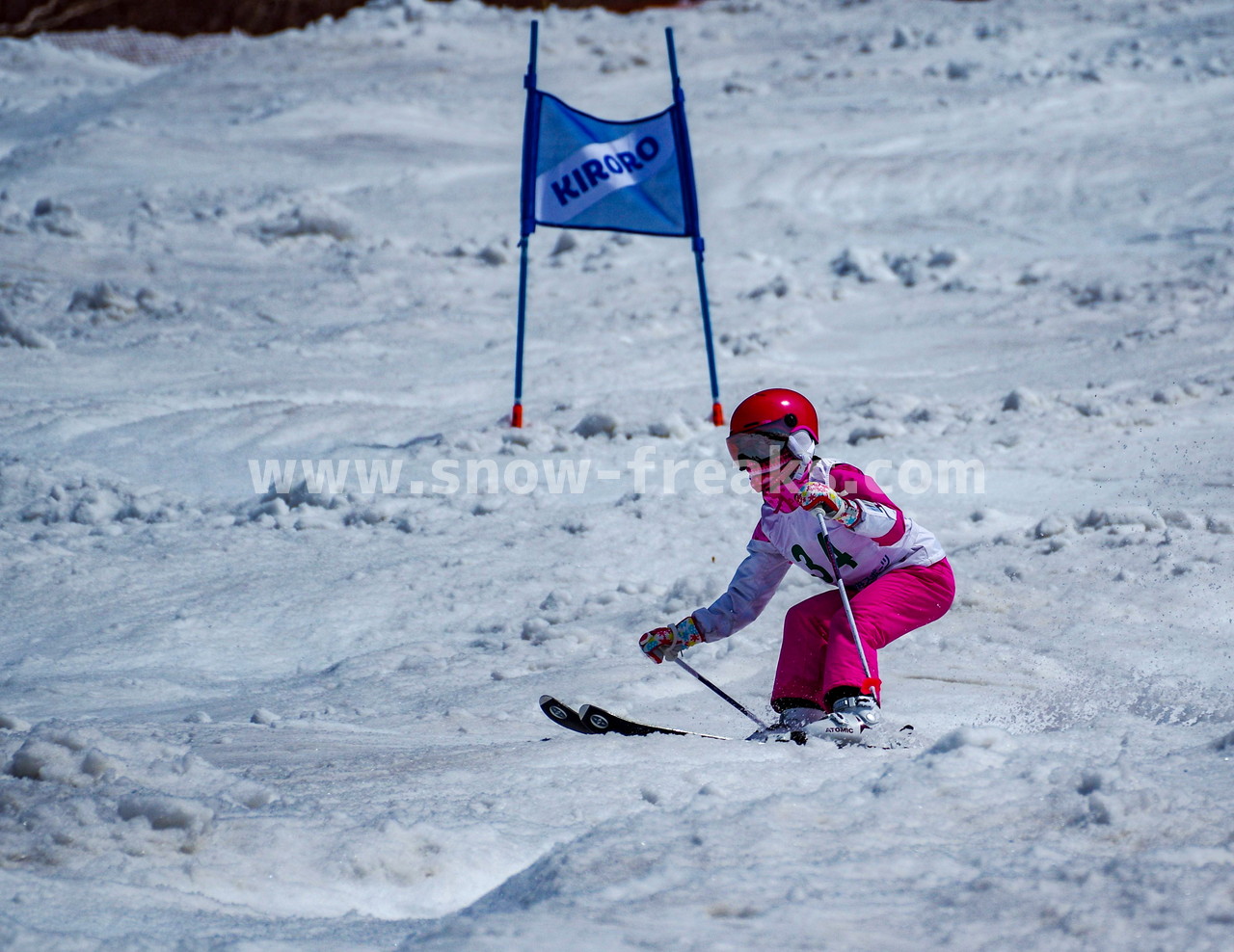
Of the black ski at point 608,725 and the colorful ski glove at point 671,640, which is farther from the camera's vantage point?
the colorful ski glove at point 671,640

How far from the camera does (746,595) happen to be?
3.79 m

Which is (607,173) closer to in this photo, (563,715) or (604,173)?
(604,173)

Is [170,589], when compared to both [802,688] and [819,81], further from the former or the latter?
[819,81]

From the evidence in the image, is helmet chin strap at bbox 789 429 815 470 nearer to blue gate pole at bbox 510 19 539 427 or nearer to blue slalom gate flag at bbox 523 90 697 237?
blue gate pole at bbox 510 19 539 427

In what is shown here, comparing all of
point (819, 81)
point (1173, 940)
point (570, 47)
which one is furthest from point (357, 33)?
point (1173, 940)

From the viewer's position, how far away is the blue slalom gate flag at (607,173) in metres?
7.44

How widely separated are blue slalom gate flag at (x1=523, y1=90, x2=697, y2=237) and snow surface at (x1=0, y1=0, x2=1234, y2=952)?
3.69 ft

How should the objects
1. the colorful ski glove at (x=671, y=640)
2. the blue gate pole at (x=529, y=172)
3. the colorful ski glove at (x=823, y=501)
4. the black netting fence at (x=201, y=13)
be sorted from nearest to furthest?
1. the colorful ski glove at (x=823, y=501)
2. the colorful ski glove at (x=671, y=640)
3. the blue gate pole at (x=529, y=172)
4. the black netting fence at (x=201, y=13)

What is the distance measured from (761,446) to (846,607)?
20.2 inches

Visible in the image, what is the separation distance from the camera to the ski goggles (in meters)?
3.52

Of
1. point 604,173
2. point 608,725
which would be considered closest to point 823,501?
point 608,725

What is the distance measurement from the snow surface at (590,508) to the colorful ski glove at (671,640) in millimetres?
276

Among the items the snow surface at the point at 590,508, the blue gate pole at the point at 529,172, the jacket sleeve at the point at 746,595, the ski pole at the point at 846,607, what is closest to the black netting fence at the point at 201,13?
the snow surface at the point at 590,508

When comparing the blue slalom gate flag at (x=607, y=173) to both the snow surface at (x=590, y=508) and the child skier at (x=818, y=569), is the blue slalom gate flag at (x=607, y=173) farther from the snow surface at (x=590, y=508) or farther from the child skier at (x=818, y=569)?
the child skier at (x=818, y=569)
